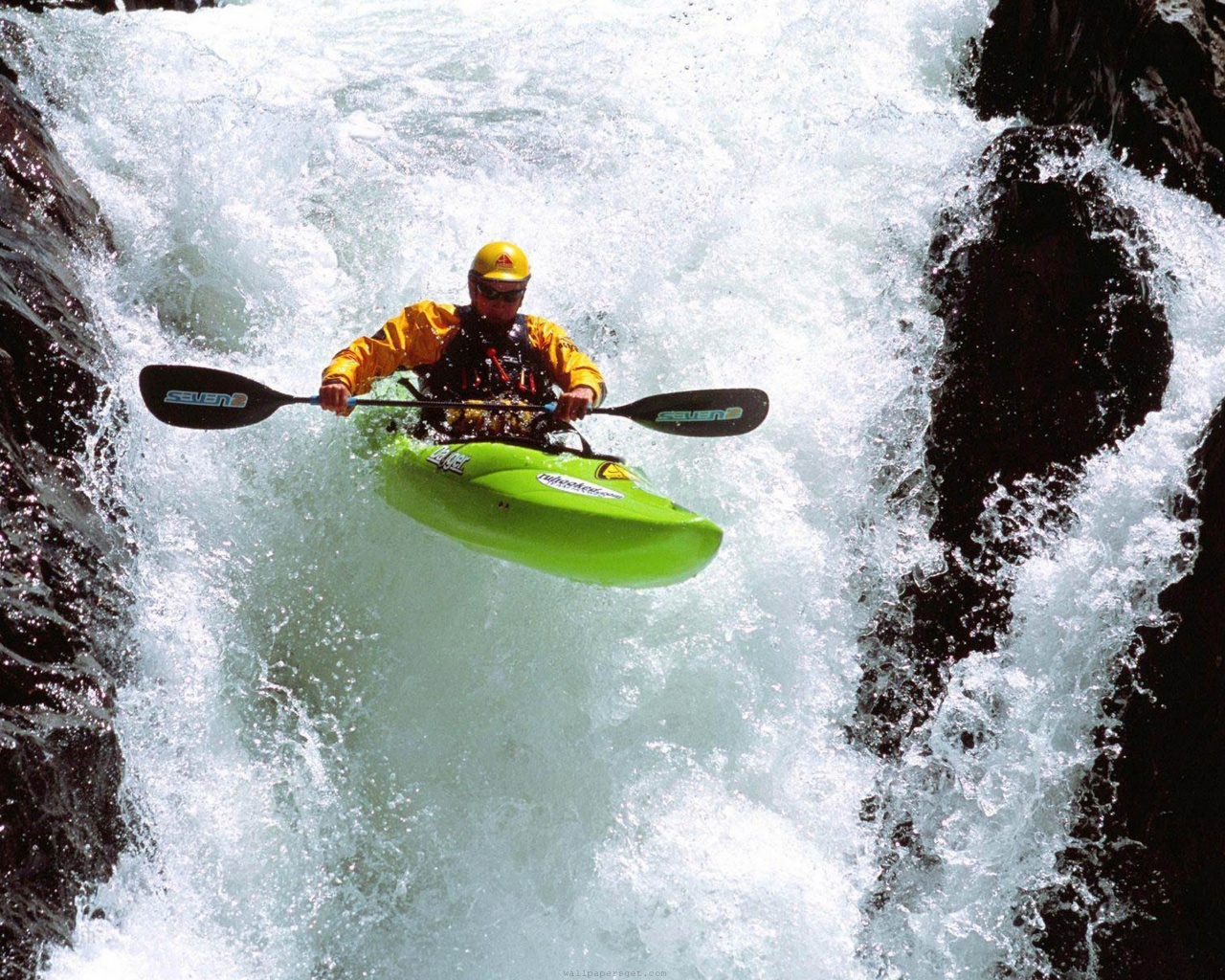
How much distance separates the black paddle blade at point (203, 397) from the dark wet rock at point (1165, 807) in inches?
134

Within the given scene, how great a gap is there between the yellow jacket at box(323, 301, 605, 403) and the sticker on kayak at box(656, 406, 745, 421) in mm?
358

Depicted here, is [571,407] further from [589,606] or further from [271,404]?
[271,404]

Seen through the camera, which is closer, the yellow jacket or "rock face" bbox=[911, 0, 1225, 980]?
"rock face" bbox=[911, 0, 1225, 980]

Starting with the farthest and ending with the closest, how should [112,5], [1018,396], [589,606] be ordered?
1. [112,5]
2. [1018,396]
3. [589,606]

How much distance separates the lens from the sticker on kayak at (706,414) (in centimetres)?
434

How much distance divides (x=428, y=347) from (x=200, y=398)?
3.24 feet

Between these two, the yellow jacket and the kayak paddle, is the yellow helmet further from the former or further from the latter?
the kayak paddle

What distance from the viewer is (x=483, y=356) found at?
458cm

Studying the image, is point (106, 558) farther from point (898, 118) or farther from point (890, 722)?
point (898, 118)

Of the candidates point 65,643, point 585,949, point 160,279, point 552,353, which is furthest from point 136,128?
point 585,949

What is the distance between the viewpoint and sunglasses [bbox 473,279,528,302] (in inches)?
177

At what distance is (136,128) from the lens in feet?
20.3

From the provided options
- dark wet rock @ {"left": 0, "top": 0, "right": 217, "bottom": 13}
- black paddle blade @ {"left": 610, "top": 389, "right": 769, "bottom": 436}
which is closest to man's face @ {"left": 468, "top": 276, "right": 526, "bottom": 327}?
black paddle blade @ {"left": 610, "top": 389, "right": 769, "bottom": 436}

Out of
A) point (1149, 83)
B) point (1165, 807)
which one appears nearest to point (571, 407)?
point (1165, 807)
